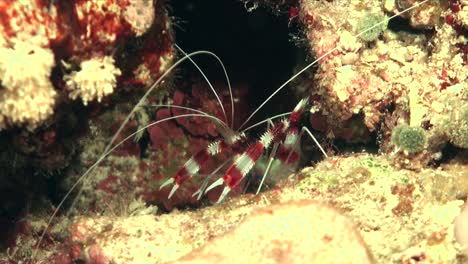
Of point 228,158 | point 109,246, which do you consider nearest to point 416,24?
point 228,158

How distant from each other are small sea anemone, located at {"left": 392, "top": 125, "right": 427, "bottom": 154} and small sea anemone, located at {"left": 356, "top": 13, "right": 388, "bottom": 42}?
92 centimetres

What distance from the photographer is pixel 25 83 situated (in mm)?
2543

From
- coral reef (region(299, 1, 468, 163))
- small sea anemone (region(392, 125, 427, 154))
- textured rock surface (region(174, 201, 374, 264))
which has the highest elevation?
coral reef (region(299, 1, 468, 163))

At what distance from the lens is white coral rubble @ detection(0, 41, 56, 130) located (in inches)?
98.3

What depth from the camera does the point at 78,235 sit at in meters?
3.56

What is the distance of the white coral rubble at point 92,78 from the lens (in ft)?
9.27


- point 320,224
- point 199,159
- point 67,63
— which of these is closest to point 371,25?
point 199,159

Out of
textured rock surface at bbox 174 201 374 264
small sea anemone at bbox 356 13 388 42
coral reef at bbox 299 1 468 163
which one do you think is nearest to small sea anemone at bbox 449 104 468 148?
coral reef at bbox 299 1 468 163

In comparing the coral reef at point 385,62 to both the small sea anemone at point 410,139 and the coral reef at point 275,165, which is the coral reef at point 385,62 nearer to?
the coral reef at point 275,165

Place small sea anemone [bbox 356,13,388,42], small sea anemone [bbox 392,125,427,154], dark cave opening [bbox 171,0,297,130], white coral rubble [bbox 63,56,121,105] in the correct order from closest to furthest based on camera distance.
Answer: white coral rubble [bbox 63,56,121,105], small sea anemone [bbox 392,125,427,154], small sea anemone [bbox 356,13,388,42], dark cave opening [bbox 171,0,297,130]

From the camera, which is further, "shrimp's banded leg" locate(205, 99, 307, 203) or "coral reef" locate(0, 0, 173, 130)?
"shrimp's banded leg" locate(205, 99, 307, 203)

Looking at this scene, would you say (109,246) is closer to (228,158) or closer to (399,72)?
(228,158)

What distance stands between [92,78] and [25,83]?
41 cm

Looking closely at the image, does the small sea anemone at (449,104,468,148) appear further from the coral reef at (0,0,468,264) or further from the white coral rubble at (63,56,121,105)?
the white coral rubble at (63,56,121,105)
